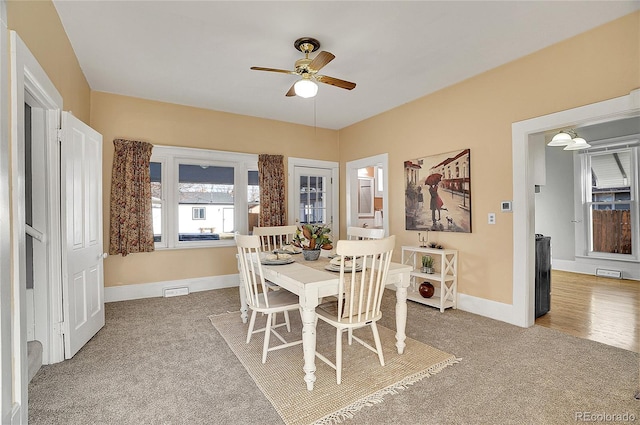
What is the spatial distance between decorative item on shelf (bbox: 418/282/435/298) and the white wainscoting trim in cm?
33

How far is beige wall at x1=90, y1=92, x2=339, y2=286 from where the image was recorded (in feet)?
13.8

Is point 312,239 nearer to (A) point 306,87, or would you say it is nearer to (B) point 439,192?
(A) point 306,87

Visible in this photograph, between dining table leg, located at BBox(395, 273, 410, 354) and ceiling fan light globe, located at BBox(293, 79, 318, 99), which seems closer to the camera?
dining table leg, located at BBox(395, 273, 410, 354)

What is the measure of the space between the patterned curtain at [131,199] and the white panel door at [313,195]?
2394 mm

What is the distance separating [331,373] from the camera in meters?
2.30

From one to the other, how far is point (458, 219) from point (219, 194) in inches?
142

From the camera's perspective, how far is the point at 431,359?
2504mm

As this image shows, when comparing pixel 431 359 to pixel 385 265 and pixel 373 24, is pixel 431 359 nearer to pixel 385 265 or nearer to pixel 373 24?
pixel 385 265

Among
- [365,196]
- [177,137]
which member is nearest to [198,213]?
[177,137]

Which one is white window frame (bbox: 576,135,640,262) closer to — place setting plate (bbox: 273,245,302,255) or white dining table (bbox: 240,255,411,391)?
white dining table (bbox: 240,255,411,391)

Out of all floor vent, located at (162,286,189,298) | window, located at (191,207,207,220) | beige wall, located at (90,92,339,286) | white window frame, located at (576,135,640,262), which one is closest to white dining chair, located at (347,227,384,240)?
beige wall, located at (90,92,339,286)

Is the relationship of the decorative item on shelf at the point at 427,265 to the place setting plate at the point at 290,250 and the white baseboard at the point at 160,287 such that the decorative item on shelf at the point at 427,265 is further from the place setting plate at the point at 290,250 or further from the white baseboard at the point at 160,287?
the white baseboard at the point at 160,287

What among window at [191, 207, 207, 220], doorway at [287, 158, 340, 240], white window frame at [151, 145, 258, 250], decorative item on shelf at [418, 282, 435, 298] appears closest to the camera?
decorative item on shelf at [418, 282, 435, 298]

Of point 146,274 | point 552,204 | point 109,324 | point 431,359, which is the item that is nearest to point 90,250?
point 109,324
